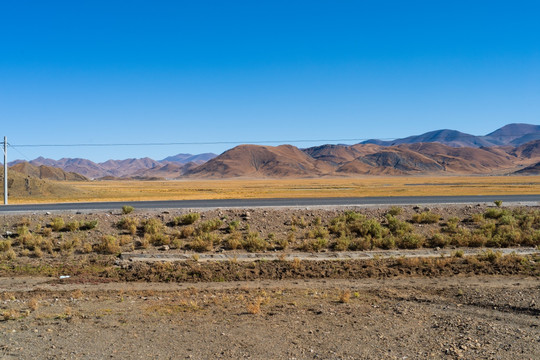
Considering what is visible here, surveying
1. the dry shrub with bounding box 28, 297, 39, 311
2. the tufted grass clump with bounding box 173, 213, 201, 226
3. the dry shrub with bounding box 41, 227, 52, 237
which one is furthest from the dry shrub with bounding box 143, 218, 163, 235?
the dry shrub with bounding box 28, 297, 39, 311

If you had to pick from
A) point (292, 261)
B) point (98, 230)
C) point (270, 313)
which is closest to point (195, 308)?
point (270, 313)

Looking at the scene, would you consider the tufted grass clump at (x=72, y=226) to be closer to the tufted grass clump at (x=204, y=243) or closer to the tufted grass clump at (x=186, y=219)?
the tufted grass clump at (x=186, y=219)

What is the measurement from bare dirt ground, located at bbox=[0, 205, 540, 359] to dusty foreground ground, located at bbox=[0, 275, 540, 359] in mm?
37

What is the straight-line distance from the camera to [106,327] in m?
9.63

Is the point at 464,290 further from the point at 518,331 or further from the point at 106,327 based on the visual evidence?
the point at 106,327

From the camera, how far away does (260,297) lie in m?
11.9

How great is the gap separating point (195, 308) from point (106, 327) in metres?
2.21

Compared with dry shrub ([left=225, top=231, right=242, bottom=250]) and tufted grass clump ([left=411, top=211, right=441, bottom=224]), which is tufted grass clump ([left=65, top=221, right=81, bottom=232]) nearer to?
dry shrub ([left=225, top=231, right=242, bottom=250])

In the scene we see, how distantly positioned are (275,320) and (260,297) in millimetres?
1868

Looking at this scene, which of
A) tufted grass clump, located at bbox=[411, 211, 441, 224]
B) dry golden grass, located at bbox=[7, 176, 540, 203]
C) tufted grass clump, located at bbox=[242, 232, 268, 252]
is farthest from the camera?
dry golden grass, located at bbox=[7, 176, 540, 203]

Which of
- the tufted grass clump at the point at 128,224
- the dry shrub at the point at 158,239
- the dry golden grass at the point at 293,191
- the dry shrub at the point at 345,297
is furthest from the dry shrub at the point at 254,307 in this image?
the dry golden grass at the point at 293,191

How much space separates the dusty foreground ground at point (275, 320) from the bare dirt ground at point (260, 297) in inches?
1.5

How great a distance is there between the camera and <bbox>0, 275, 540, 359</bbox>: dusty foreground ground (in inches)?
327

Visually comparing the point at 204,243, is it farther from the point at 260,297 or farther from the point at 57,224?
the point at 260,297
